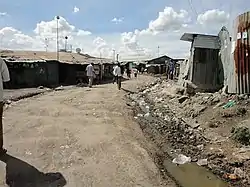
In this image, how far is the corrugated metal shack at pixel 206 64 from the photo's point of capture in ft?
46.1

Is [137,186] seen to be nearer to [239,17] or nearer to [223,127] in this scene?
[223,127]

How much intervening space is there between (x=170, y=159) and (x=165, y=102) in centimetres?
862

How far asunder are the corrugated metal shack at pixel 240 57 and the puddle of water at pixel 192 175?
13.6 feet

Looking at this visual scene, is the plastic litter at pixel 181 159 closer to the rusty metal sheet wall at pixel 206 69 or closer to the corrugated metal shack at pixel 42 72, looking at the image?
the rusty metal sheet wall at pixel 206 69

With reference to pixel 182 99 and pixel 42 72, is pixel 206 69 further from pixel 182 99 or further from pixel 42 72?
pixel 42 72

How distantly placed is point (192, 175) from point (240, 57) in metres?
5.14

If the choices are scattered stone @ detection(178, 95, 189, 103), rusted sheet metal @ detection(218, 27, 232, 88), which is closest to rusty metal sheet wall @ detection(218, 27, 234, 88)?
rusted sheet metal @ detection(218, 27, 232, 88)

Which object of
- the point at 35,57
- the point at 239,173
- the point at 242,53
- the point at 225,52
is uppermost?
the point at 35,57

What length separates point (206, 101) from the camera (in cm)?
1160

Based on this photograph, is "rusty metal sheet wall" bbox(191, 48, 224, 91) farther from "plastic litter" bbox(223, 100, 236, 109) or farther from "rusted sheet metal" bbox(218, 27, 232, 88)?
"plastic litter" bbox(223, 100, 236, 109)

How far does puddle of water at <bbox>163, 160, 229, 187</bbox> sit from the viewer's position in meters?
6.31

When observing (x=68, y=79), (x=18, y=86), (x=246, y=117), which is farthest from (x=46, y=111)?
(x=68, y=79)

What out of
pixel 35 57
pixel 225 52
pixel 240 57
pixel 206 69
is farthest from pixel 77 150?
pixel 35 57

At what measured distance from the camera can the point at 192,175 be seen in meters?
6.73
